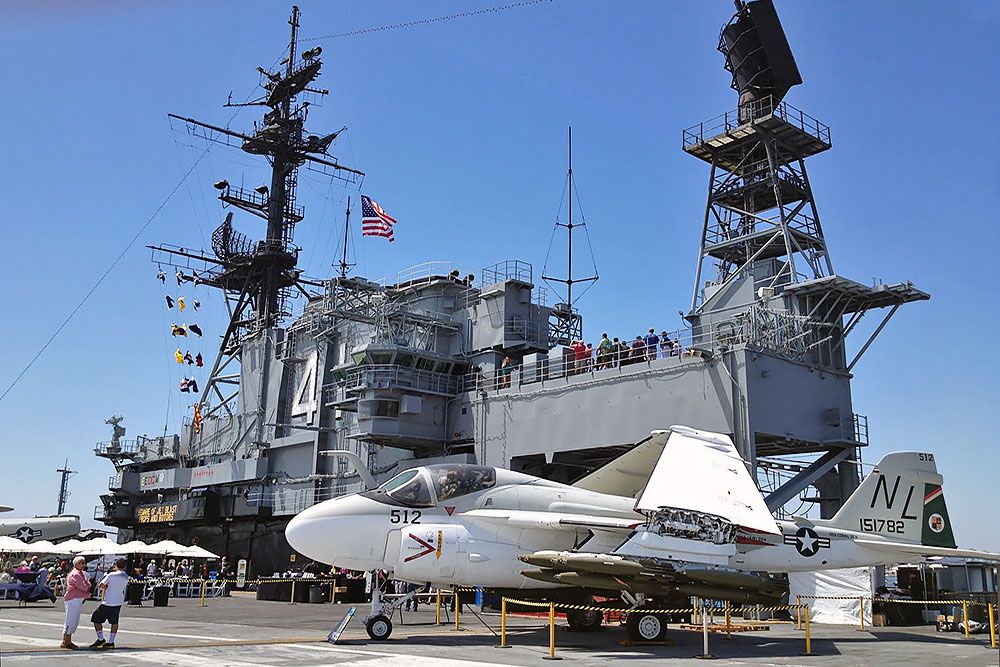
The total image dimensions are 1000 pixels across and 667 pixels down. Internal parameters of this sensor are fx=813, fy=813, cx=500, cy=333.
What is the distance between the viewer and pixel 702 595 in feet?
47.3

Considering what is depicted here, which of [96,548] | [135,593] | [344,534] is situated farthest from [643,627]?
[96,548]

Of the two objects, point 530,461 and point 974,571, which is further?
point 530,461

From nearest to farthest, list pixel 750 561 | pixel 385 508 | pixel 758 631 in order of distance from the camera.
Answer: pixel 385 508 < pixel 750 561 < pixel 758 631

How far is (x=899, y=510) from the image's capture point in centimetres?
1859

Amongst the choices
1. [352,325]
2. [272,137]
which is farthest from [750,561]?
[272,137]

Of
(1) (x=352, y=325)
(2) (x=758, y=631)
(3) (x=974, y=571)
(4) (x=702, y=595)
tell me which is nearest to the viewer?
(4) (x=702, y=595)

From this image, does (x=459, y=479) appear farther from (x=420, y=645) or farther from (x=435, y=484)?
(x=420, y=645)

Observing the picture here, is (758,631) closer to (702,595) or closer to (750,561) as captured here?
(750,561)

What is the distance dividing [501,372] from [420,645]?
19.9 meters

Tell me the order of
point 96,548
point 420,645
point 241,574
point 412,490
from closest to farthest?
point 420,645 < point 412,490 < point 96,548 < point 241,574

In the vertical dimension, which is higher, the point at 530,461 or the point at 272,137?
the point at 272,137

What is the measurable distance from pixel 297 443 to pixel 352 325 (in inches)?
264

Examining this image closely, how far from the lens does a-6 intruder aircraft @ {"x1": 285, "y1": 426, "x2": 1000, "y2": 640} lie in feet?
46.5

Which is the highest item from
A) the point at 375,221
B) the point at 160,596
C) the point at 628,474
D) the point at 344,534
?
the point at 375,221
